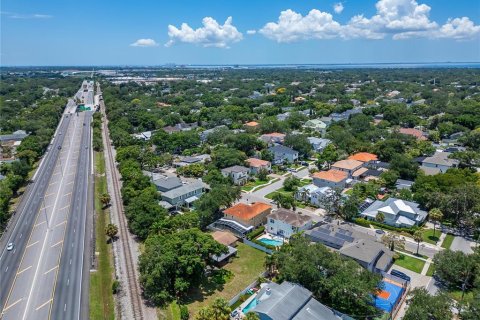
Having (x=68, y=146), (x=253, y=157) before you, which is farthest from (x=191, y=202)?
(x=68, y=146)

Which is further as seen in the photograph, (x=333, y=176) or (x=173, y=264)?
(x=333, y=176)

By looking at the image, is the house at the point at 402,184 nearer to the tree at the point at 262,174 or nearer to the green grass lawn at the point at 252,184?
the green grass lawn at the point at 252,184

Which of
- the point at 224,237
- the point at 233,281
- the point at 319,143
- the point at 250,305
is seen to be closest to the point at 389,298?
the point at 250,305

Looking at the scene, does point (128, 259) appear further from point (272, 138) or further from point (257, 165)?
point (272, 138)

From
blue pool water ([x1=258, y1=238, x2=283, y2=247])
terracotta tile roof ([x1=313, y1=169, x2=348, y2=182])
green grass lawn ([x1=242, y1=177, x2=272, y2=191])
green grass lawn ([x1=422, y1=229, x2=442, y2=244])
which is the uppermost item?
terracotta tile roof ([x1=313, y1=169, x2=348, y2=182])

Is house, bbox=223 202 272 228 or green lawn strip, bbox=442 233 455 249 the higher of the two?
house, bbox=223 202 272 228

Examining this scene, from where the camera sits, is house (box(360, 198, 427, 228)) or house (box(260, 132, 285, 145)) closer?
house (box(360, 198, 427, 228))

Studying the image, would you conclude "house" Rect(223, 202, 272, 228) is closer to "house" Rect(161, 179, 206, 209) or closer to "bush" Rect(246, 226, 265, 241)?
"bush" Rect(246, 226, 265, 241)

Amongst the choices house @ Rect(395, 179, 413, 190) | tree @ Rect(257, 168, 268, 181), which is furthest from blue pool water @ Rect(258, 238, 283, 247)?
house @ Rect(395, 179, 413, 190)
